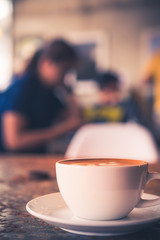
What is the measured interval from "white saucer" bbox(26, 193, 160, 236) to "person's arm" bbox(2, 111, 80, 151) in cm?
140

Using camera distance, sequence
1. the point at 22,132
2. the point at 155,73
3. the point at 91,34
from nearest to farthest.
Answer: the point at 22,132, the point at 155,73, the point at 91,34

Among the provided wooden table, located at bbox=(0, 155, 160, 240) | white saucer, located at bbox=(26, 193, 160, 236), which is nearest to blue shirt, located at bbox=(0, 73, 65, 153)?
wooden table, located at bbox=(0, 155, 160, 240)

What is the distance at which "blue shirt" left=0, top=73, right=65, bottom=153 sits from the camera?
1882 mm

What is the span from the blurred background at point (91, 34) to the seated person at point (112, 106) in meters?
0.57

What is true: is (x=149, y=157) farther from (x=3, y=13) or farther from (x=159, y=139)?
(x=3, y=13)

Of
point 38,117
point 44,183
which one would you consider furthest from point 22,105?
point 44,183

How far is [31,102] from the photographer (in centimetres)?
192

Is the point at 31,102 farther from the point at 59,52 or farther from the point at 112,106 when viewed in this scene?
the point at 112,106

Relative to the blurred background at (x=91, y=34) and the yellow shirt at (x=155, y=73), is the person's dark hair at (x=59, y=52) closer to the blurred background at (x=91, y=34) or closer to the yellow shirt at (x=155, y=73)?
the blurred background at (x=91, y=34)

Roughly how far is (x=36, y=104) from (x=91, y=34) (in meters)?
3.03

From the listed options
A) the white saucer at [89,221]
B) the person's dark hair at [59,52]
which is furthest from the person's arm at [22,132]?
the white saucer at [89,221]

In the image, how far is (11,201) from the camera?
0.56m

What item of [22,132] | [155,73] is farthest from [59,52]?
[155,73]

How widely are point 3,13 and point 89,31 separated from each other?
1.26 m
